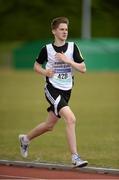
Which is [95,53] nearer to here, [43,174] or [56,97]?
[56,97]

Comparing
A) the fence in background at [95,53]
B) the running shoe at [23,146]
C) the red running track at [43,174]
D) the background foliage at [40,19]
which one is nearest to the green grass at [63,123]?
the running shoe at [23,146]

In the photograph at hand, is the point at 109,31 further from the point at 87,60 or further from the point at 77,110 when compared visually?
the point at 77,110

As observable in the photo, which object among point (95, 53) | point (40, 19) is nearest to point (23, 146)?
point (95, 53)

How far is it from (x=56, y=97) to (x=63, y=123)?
7058 millimetres

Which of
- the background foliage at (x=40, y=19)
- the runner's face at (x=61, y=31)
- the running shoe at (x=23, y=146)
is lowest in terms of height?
the running shoe at (x=23, y=146)

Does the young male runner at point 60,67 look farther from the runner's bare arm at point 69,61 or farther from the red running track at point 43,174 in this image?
the red running track at point 43,174

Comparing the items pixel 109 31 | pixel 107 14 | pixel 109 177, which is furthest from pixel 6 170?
pixel 109 31

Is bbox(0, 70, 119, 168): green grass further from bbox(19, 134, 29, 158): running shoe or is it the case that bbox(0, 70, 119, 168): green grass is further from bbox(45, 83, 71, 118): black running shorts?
bbox(45, 83, 71, 118): black running shorts

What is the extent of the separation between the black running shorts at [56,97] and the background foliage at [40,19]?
143 feet

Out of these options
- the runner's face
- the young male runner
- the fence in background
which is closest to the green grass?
the young male runner

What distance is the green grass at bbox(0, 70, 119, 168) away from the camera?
36.1 feet

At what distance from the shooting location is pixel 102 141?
1280 centimetres

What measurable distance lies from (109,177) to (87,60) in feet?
105

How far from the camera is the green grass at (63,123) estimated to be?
1101 centimetres
